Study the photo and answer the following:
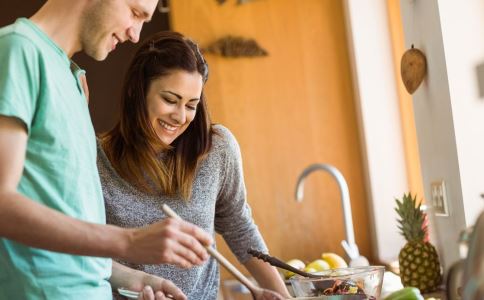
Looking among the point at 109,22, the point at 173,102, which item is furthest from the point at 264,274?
the point at 109,22

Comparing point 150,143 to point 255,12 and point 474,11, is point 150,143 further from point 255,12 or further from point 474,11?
point 255,12

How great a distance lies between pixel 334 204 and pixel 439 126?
4.48 feet

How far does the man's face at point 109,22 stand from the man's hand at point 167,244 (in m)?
0.41

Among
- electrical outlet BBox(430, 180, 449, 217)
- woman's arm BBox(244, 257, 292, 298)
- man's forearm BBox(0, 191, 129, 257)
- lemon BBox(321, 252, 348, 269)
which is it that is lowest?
lemon BBox(321, 252, 348, 269)

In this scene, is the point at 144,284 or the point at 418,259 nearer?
the point at 144,284

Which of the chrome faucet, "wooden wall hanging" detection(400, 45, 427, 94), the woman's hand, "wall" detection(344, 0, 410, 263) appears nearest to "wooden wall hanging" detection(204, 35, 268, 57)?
"wall" detection(344, 0, 410, 263)

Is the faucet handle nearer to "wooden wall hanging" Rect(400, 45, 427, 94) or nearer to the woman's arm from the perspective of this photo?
"wooden wall hanging" Rect(400, 45, 427, 94)

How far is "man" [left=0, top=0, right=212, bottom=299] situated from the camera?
3.77ft

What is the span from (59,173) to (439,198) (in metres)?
1.28

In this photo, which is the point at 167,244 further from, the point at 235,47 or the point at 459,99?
the point at 235,47

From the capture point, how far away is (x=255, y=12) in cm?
347

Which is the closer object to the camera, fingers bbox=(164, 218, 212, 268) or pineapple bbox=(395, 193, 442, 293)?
fingers bbox=(164, 218, 212, 268)

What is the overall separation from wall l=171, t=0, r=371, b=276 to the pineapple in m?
1.17

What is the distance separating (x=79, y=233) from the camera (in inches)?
45.4
